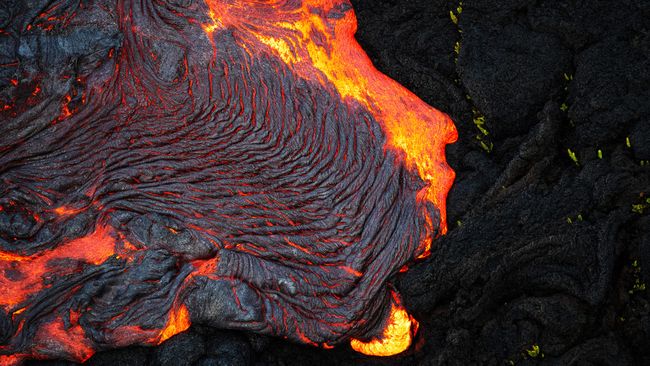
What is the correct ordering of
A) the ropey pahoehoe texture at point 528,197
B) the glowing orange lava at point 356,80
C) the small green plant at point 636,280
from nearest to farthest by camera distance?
the small green plant at point 636,280, the ropey pahoehoe texture at point 528,197, the glowing orange lava at point 356,80

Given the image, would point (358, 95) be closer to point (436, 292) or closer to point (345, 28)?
point (345, 28)

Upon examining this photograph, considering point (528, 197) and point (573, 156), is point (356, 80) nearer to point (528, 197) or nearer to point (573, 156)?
point (528, 197)

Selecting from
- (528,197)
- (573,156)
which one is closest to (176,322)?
(528,197)

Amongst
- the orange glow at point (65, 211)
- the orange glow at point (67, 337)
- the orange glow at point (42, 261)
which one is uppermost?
the orange glow at point (65, 211)

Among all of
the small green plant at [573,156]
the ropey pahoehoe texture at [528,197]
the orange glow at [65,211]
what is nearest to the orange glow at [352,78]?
the ropey pahoehoe texture at [528,197]

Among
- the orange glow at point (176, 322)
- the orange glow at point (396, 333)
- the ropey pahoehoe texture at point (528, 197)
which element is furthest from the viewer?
the orange glow at point (396, 333)

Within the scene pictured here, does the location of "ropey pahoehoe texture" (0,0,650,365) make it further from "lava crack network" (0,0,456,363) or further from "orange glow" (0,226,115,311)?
"orange glow" (0,226,115,311)

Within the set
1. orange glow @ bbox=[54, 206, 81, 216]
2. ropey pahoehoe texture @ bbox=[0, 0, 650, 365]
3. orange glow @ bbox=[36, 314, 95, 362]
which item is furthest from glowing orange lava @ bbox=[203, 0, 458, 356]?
orange glow @ bbox=[36, 314, 95, 362]

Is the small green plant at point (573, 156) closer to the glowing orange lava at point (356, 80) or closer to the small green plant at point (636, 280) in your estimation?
the small green plant at point (636, 280)
